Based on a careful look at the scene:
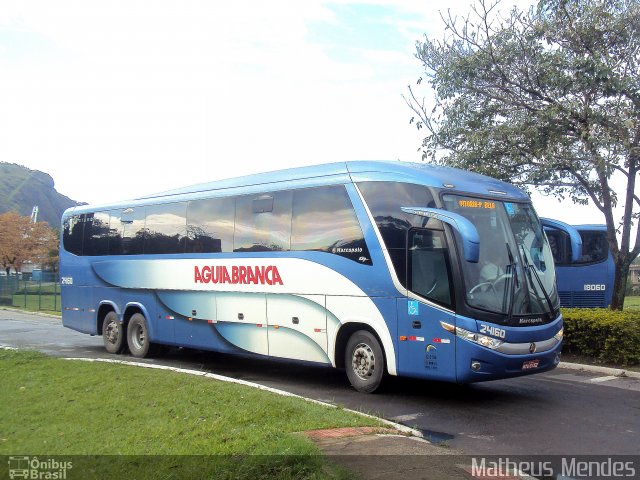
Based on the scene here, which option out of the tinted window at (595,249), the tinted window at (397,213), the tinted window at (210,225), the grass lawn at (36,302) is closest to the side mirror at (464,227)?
the tinted window at (397,213)

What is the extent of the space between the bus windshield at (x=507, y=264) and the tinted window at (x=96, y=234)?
382 inches

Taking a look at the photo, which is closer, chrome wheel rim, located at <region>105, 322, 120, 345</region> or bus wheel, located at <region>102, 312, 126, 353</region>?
bus wheel, located at <region>102, 312, 126, 353</region>

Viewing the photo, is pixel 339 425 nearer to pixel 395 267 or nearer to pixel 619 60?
pixel 395 267

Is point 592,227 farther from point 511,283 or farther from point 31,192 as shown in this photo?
point 31,192

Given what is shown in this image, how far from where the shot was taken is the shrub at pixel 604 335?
12547mm

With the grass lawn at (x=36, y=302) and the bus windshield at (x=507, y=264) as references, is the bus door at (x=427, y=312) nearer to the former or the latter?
the bus windshield at (x=507, y=264)

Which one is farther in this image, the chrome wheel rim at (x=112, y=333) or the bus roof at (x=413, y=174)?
the chrome wheel rim at (x=112, y=333)

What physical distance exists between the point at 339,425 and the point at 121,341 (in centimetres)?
957

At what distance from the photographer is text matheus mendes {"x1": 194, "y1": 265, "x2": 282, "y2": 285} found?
1156 centimetres

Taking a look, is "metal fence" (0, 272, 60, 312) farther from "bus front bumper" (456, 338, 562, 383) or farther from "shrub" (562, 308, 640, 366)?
"bus front bumper" (456, 338, 562, 383)

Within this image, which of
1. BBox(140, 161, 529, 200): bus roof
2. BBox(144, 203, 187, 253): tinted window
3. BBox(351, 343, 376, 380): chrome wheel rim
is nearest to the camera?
BBox(140, 161, 529, 200): bus roof

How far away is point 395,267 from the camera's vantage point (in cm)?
962

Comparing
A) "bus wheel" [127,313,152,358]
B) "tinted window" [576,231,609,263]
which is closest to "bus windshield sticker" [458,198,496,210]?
"bus wheel" [127,313,152,358]

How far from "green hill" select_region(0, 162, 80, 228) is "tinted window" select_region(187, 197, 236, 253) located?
113 m
